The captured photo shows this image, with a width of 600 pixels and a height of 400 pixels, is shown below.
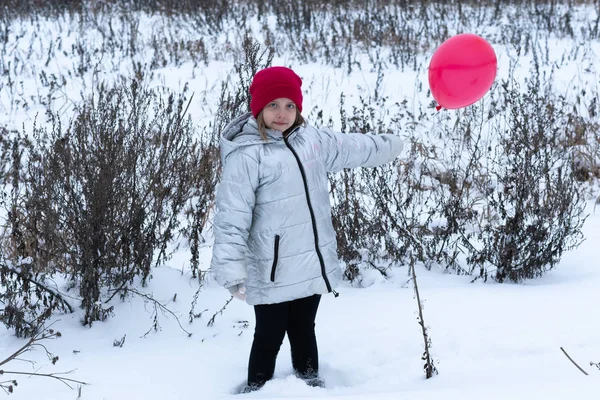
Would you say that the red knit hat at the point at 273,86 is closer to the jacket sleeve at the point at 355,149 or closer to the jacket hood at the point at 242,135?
the jacket hood at the point at 242,135

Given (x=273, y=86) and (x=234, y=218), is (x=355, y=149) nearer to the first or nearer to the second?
(x=273, y=86)

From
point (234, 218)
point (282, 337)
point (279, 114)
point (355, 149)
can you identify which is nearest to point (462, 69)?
point (355, 149)

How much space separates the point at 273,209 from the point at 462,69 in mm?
881

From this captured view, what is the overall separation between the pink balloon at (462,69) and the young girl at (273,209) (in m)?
0.52

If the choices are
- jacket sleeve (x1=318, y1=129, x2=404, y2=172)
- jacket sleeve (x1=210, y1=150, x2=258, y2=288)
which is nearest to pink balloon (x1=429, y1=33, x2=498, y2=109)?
jacket sleeve (x1=318, y1=129, x2=404, y2=172)

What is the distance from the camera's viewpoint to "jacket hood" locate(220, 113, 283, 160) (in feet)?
7.35

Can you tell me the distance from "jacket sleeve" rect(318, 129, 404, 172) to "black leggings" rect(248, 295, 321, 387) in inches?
21.5

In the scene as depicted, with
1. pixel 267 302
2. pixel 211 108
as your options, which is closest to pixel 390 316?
pixel 267 302

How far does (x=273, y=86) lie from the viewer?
7.32 ft

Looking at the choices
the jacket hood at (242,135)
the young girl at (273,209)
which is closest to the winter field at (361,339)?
the young girl at (273,209)

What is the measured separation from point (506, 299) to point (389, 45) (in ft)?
17.2

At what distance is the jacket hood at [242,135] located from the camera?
2.24 meters

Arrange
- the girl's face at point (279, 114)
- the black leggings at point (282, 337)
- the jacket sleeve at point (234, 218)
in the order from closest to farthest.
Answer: the jacket sleeve at point (234, 218), the girl's face at point (279, 114), the black leggings at point (282, 337)

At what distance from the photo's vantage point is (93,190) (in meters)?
2.96
